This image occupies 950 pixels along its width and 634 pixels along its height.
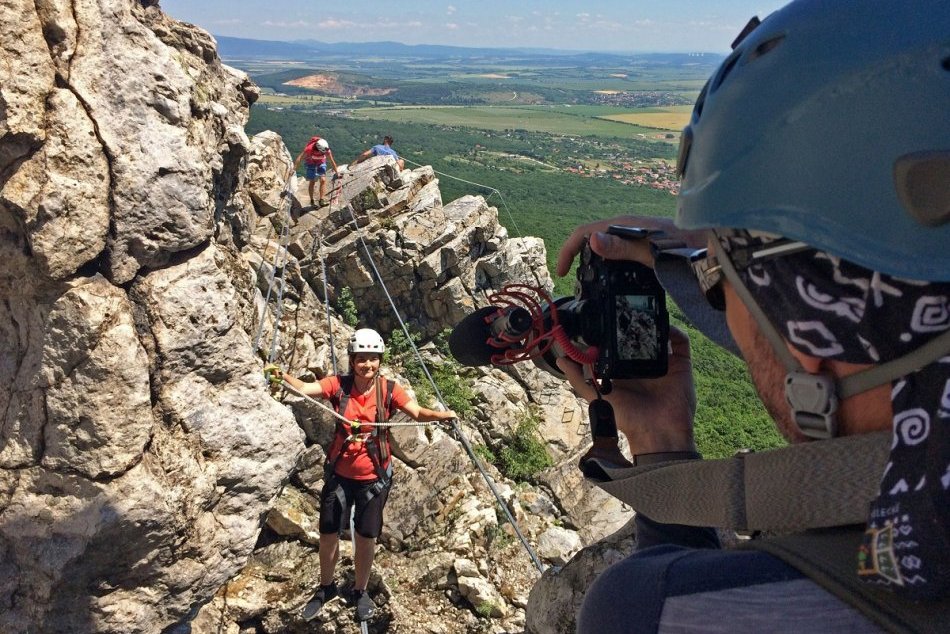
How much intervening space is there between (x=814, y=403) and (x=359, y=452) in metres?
5.05

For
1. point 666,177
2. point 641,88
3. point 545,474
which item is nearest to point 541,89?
point 641,88

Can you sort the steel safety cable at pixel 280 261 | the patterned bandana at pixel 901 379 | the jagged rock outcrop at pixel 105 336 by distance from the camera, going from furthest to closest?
1. the steel safety cable at pixel 280 261
2. the jagged rock outcrop at pixel 105 336
3. the patterned bandana at pixel 901 379

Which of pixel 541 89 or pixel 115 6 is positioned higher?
pixel 541 89

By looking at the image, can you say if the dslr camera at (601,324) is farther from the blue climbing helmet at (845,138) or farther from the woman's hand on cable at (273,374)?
the woman's hand on cable at (273,374)

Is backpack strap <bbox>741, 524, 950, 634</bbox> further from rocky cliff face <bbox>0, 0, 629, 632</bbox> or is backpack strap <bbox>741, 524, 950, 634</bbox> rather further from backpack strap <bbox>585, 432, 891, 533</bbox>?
rocky cliff face <bbox>0, 0, 629, 632</bbox>

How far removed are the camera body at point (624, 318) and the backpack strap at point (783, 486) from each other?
0.57 m

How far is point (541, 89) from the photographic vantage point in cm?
18938

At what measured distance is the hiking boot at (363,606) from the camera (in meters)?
5.80

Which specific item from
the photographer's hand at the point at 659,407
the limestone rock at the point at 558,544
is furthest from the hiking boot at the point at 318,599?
the photographer's hand at the point at 659,407

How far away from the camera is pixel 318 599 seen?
5.89m

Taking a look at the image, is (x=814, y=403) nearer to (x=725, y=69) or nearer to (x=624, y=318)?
(x=725, y=69)

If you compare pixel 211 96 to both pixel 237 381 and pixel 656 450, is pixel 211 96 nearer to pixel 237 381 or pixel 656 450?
pixel 237 381

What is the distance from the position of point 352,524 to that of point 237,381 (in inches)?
63.1

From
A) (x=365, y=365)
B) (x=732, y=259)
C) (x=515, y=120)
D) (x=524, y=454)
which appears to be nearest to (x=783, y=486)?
(x=732, y=259)
